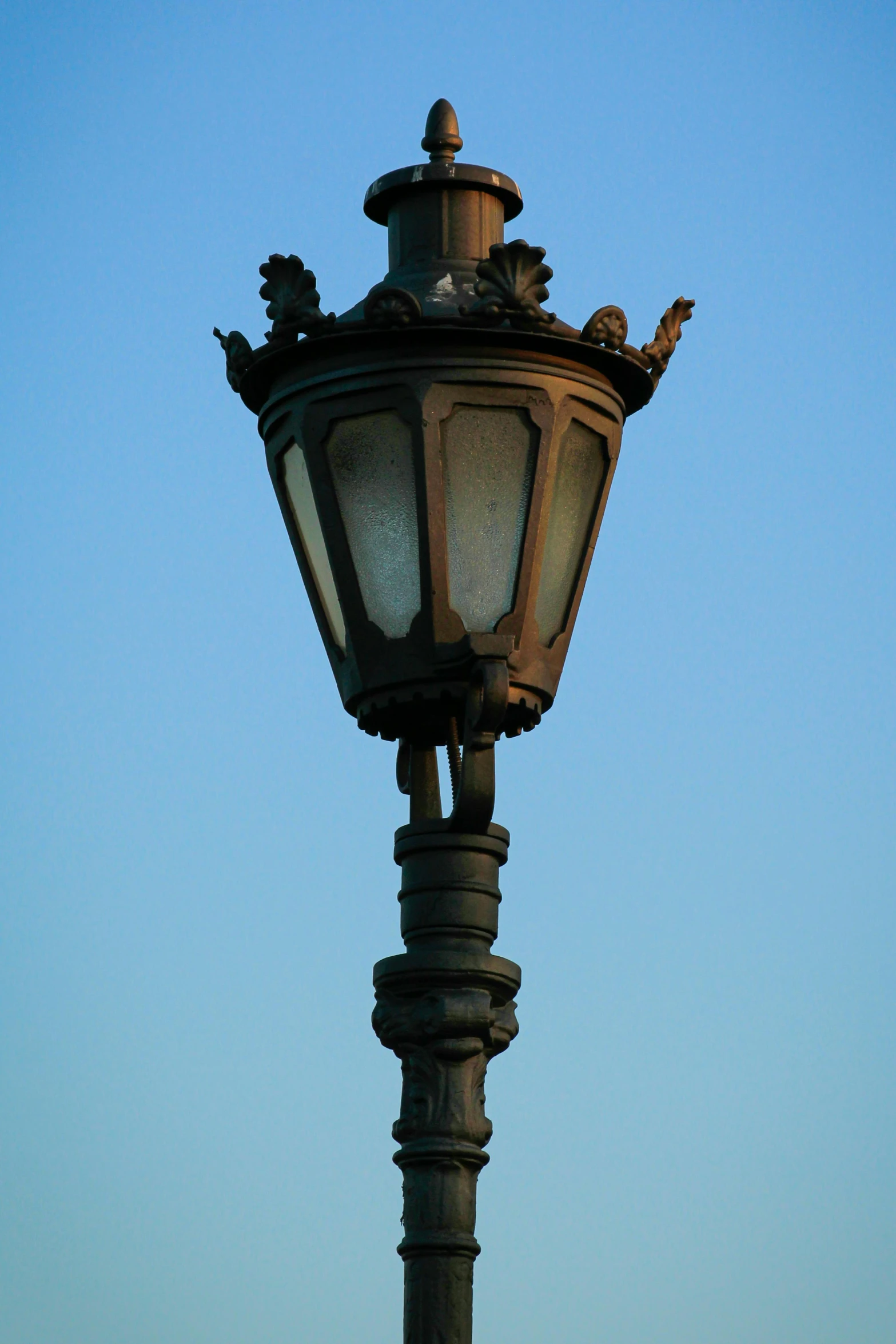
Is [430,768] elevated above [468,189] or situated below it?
below

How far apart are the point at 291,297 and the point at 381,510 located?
58 cm

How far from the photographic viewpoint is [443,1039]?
4910 mm

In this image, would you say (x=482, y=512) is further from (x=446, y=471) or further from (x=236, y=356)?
(x=236, y=356)

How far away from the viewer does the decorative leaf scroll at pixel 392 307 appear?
5.10 metres

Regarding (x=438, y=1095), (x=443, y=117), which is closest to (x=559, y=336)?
(x=443, y=117)

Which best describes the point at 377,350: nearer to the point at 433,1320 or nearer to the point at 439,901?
the point at 439,901

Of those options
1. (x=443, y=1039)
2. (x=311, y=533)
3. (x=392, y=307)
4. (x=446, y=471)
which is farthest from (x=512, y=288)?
(x=443, y=1039)

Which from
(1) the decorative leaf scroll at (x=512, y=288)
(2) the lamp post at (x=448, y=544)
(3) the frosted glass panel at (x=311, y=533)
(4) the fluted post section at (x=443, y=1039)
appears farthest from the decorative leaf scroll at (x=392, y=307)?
(4) the fluted post section at (x=443, y=1039)

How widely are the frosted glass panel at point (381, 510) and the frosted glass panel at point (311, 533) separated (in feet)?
0.33

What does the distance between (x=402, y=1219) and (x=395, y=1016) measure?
451 millimetres

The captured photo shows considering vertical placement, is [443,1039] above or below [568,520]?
below

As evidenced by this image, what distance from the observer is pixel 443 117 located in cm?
572

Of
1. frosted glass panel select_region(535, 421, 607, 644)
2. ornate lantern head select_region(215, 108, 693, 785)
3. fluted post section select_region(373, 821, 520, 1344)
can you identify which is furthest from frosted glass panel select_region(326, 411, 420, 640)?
fluted post section select_region(373, 821, 520, 1344)

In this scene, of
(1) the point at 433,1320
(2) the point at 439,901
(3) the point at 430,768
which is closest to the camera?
(1) the point at 433,1320
